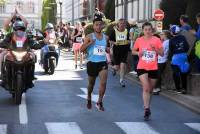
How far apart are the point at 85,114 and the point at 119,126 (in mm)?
1471

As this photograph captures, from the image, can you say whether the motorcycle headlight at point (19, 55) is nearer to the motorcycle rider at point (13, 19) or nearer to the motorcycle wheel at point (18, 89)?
the motorcycle wheel at point (18, 89)

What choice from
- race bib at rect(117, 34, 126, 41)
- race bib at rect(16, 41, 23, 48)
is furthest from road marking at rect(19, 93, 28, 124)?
race bib at rect(117, 34, 126, 41)

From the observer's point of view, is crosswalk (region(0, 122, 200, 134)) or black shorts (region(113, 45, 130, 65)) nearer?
crosswalk (region(0, 122, 200, 134))

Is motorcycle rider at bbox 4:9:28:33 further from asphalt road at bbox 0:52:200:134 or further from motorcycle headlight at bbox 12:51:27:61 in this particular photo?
motorcycle headlight at bbox 12:51:27:61

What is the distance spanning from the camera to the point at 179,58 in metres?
14.4

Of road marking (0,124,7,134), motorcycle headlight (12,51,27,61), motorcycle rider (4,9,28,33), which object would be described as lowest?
road marking (0,124,7,134)

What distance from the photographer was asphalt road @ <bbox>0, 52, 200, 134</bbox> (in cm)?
1001

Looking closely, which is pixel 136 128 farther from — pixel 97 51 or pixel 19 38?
pixel 19 38

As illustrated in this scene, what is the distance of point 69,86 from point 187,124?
6576 millimetres

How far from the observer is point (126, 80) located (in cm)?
1889

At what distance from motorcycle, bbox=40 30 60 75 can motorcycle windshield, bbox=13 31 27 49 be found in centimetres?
710

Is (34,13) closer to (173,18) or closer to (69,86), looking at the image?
(173,18)

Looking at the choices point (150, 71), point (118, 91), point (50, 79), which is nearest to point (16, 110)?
point (150, 71)

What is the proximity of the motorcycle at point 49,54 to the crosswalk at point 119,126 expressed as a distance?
10.1 meters
